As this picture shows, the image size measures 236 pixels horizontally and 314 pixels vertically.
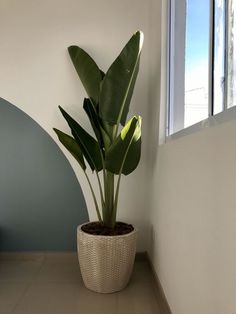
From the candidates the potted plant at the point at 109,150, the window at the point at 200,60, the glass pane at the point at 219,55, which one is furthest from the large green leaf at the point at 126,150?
the glass pane at the point at 219,55

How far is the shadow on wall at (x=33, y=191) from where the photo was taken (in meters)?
2.02

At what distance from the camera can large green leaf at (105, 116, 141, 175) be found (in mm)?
1433

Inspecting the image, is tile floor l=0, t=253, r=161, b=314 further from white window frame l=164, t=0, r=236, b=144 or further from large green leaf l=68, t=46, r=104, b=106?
large green leaf l=68, t=46, r=104, b=106

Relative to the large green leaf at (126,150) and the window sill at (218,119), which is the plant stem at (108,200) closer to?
the large green leaf at (126,150)

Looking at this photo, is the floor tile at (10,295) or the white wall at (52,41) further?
the white wall at (52,41)

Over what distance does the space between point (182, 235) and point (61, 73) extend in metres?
1.49

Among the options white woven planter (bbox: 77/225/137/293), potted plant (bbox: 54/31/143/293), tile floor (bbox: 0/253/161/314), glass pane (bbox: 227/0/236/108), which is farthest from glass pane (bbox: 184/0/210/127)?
tile floor (bbox: 0/253/161/314)

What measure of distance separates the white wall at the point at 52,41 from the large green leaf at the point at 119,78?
1.93ft

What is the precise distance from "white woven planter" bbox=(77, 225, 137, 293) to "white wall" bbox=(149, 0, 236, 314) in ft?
0.70

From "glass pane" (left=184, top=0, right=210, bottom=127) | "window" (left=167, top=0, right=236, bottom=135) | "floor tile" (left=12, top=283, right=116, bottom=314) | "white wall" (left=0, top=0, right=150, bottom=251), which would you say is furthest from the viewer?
"white wall" (left=0, top=0, right=150, bottom=251)

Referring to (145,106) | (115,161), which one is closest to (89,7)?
(145,106)

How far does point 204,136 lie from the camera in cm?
90

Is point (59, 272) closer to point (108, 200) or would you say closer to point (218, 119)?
point (108, 200)

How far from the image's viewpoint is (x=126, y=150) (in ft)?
4.87
